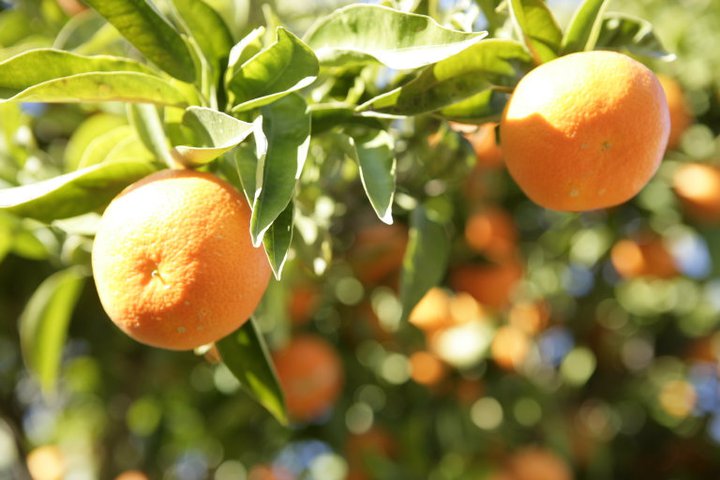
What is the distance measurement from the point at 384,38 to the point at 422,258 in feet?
1.29

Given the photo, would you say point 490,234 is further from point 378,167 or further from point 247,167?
point 247,167

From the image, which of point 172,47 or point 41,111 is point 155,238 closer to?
point 172,47

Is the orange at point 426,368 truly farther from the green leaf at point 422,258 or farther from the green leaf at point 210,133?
the green leaf at point 210,133

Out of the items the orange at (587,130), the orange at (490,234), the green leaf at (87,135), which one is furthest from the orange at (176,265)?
the orange at (490,234)

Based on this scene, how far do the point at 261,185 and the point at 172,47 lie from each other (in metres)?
0.28

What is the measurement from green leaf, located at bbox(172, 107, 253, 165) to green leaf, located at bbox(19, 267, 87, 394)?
0.64 meters

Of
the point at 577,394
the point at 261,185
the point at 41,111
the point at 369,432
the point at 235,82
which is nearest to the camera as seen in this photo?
the point at 261,185

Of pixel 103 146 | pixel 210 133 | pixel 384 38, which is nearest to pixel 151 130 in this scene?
pixel 103 146

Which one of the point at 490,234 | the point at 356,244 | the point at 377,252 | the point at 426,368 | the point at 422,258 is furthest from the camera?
Answer: the point at 426,368

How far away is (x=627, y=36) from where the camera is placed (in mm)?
1099

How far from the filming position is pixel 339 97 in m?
1.12

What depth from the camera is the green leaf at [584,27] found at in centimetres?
98

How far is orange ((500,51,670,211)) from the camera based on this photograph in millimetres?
884

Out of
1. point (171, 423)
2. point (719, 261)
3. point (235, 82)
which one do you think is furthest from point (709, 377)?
point (235, 82)
